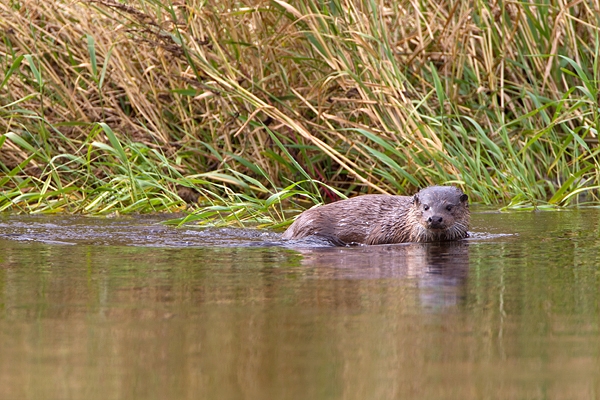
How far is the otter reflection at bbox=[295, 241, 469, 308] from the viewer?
126 inches

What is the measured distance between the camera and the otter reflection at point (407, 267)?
3211 mm

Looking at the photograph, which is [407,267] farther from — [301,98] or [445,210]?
[301,98]

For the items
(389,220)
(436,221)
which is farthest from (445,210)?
(389,220)

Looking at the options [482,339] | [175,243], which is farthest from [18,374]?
[175,243]

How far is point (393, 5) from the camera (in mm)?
7359

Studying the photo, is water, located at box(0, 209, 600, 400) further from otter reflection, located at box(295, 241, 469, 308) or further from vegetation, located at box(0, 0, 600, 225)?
vegetation, located at box(0, 0, 600, 225)

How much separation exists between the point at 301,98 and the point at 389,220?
5.51 feet

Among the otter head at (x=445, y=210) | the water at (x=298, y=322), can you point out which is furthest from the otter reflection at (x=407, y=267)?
the otter head at (x=445, y=210)

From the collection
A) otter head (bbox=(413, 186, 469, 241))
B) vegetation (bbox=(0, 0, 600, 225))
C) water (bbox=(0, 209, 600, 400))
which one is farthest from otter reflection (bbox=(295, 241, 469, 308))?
vegetation (bbox=(0, 0, 600, 225))

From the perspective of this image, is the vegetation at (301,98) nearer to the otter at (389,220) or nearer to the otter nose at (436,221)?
the otter at (389,220)

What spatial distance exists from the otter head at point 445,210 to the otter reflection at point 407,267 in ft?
0.48

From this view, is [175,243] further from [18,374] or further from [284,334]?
[18,374]

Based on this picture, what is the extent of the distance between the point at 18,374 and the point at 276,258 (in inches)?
84.0

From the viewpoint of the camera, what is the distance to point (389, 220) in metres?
5.43
